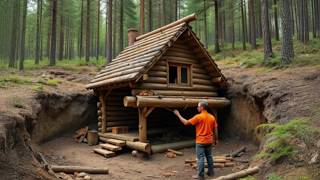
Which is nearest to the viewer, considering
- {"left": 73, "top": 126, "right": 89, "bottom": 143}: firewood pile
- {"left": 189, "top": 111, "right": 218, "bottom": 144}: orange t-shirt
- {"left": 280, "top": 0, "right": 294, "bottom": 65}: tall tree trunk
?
{"left": 189, "top": 111, "right": 218, "bottom": 144}: orange t-shirt

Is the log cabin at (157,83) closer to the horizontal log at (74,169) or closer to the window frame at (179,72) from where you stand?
the window frame at (179,72)

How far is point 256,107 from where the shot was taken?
13.2 metres

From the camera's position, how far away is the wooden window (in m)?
14.8

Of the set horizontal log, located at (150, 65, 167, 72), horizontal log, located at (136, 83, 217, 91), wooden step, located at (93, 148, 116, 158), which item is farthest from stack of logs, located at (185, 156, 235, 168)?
horizontal log, located at (150, 65, 167, 72)

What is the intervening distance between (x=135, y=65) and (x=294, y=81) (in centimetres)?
691

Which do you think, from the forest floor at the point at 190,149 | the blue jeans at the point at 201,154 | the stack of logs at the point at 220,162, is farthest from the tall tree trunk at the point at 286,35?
the blue jeans at the point at 201,154

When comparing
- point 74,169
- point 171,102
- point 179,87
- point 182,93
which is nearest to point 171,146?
point 171,102

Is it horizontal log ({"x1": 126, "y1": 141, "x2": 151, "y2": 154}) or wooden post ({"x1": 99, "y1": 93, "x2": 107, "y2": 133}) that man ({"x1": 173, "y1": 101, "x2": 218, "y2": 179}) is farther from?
wooden post ({"x1": 99, "y1": 93, "x2": 107, "y2": 133})

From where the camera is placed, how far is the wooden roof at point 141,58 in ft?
41.8

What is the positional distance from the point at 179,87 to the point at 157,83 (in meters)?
1.31

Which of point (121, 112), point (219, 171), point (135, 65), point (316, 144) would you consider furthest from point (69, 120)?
point (316, 144)

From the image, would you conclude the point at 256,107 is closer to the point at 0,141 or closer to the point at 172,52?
the point at 172,52

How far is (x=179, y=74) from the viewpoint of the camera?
582 inches

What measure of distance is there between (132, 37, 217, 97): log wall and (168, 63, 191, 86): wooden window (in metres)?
0.21
